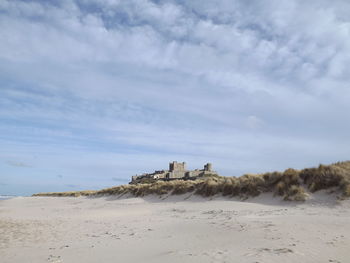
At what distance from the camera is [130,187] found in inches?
929

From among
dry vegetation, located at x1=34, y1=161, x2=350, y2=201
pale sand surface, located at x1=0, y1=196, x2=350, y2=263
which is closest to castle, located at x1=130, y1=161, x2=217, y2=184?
dry vegetation, located at x1=34, y1=161, x2=350, y2=201

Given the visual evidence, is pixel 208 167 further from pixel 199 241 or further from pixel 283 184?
pixel 199 241

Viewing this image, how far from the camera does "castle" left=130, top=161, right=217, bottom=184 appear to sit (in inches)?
1656

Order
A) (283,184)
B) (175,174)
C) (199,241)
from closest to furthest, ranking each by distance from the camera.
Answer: (199,241) → (283,184) → (175,174)

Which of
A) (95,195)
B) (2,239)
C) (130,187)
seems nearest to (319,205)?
(2,239)

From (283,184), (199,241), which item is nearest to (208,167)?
(283,184)

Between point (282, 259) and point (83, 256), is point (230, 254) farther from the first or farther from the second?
point (83, 256)

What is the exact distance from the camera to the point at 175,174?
147 feet

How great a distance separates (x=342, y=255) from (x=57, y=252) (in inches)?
245

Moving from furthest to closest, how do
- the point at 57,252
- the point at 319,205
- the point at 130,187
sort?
the point at 130,187
the point at 319,205
the point at 57,252

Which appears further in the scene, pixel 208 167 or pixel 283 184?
pixel 208 167

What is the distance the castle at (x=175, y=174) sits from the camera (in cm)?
4206

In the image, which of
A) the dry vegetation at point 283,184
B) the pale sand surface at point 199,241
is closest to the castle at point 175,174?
the dry vegetation at point 283,184

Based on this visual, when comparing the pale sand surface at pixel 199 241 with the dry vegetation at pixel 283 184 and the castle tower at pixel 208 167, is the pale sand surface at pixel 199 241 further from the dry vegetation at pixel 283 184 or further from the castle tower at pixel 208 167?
the castle tower at pixel 208 167
